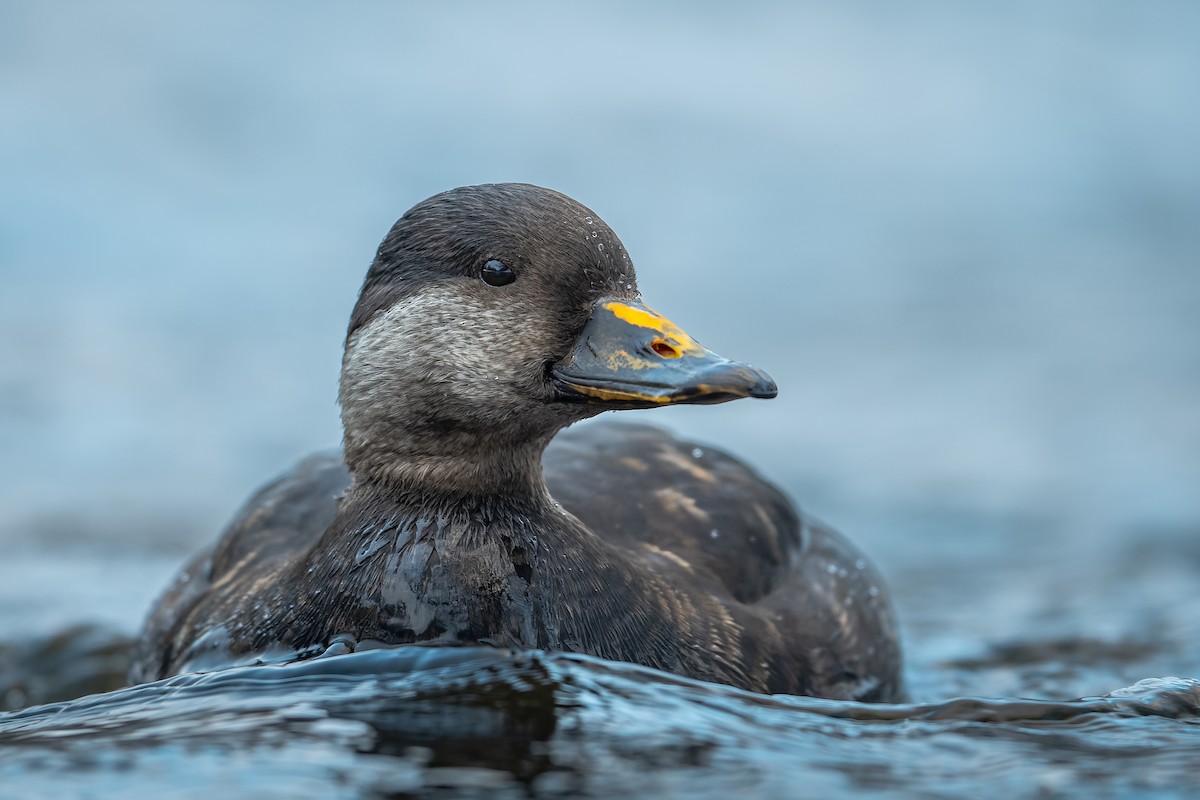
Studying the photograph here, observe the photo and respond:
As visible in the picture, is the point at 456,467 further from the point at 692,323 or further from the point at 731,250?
the point at 731,250

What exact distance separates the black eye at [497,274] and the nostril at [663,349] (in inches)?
16.9

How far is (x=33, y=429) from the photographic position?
9727mm

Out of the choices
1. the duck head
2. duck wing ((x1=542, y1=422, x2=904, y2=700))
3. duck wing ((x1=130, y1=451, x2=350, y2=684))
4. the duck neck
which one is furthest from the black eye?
duck wing ((x1=130, y1=451, x2=350, y2=684))

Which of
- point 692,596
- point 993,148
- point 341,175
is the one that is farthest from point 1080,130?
point 692,596

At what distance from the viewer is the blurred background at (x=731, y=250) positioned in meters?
8.63

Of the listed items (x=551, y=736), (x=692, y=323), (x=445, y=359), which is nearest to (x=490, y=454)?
(x=445, y=359)

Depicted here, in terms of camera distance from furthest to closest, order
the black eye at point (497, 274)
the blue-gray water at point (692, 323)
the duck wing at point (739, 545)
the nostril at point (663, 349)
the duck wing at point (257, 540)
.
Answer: the duck wing at point (257, 540) < the duck wing at point (739, 545) < the black eye at point (497, 274) < the nostril at point (663, 349) < the blue-gray water at point (692, 323)

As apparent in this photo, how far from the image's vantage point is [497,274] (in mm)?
4133

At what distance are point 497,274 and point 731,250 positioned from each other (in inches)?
357

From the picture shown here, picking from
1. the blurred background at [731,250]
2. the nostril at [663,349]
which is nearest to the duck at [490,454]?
the nostril at [663,349]

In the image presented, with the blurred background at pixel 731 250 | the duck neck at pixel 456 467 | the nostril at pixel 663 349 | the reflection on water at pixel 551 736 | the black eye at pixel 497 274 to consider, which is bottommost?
the reflection on water at pixel 551 736

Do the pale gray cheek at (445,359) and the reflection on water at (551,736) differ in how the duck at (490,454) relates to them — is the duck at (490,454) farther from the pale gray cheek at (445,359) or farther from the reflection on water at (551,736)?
the reflection on water at (551,736)

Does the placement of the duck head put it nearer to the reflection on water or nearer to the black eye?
the black eye

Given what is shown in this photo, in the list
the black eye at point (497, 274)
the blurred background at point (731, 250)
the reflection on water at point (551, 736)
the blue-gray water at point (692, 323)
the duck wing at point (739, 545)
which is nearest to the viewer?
the reflection on water at point (551, 736)
